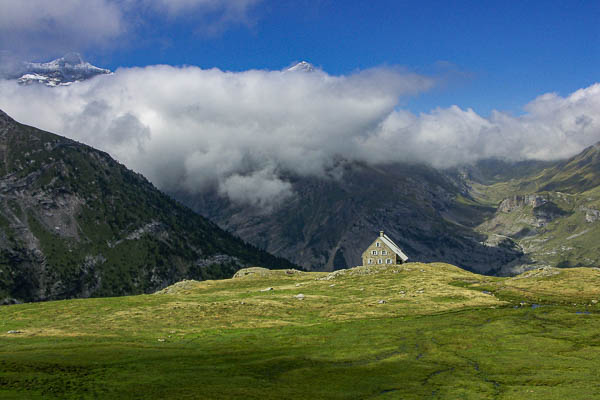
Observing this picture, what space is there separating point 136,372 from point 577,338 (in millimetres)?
67585

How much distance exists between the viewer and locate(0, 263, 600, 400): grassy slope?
4988 cm

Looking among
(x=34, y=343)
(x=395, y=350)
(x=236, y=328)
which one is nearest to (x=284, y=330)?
(x=236, y=328)

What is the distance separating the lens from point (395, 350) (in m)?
69.7

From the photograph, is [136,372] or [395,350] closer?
[136,372]

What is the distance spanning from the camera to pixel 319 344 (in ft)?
245

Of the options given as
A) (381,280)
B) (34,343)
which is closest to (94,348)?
(34,343)

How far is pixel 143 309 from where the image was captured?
10625 centimetres

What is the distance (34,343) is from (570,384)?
77.4m

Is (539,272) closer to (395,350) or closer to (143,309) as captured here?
(395,350)

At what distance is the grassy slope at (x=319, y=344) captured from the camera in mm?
49875

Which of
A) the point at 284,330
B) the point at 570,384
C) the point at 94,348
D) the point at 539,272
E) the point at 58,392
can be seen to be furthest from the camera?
the point at 539,272

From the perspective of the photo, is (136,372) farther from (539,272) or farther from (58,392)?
(539,272)

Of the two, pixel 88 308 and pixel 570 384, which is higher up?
pixel 88 308

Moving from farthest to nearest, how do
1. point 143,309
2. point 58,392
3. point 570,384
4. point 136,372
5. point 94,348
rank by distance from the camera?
point 143,309, point 94,348, point 136,372, point 570,384, point 58,392
